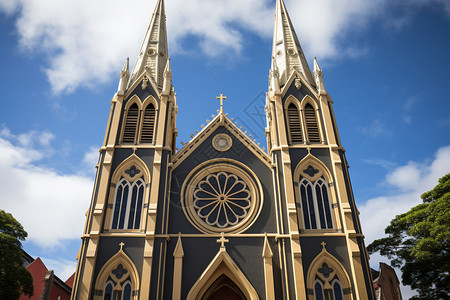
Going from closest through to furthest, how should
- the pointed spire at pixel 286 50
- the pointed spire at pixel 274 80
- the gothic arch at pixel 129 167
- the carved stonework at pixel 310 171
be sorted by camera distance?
the gothic arch at pixel 129 167 → the carved stonework at pixel 310 171 → the pointed spire at pixel 274 80 → the pointed spire at pixel 286 50

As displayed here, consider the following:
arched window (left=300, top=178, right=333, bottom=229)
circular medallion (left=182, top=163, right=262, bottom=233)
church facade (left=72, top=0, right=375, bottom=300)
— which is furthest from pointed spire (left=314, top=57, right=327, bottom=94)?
circular medallion (left=182, top=163, right=262, bottom=233)

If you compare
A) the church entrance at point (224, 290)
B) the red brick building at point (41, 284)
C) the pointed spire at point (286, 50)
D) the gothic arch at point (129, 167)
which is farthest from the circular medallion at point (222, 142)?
the red brick building at point (41, 284)

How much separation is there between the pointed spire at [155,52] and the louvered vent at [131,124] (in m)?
2.31

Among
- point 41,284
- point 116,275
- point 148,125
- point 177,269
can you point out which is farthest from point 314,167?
point 41,284

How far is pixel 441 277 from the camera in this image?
18953 millimetres

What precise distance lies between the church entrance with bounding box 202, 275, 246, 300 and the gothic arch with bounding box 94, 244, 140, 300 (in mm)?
3759

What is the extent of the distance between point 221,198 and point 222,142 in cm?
362

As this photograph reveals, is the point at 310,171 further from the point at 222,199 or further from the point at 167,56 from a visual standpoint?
the point at 167,56

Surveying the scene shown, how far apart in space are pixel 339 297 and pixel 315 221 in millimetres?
3768

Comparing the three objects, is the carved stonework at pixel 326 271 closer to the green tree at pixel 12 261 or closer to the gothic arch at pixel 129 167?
the gothic arch at pixel 129 167

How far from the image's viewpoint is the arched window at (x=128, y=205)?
18.8m

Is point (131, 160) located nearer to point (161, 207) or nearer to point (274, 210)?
point (161, 207)

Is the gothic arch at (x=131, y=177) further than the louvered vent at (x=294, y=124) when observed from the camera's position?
No

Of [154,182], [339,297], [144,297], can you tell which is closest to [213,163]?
[154,182]
